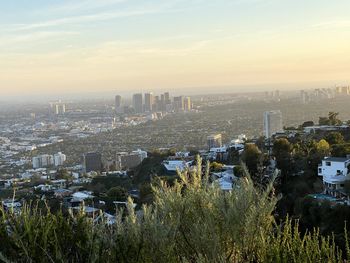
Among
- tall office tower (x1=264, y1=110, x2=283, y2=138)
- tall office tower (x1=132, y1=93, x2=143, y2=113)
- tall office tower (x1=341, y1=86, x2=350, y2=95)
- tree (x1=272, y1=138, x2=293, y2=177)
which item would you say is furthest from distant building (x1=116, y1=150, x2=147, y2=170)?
tall office tower (x1=132, y1=93, x2=143, y2=113)

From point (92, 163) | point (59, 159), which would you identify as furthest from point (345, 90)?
point (92, 163)

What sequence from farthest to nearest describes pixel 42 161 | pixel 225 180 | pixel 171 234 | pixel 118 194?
pixel 42 161, pixel 118 194, pixel 225 180, pixel 171 234

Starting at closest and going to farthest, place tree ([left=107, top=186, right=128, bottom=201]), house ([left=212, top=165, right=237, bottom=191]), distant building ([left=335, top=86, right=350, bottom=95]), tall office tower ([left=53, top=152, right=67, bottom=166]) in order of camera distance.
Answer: house ([left=212, top=165, right=237, bottom=191]) → tree ([left=107, top=186, right=128, bottom=201]) → tall office tower ([left=53, top=152, right=67, bottom=166]) → distant building ([left=335, top=86, right=350, bottom=95])

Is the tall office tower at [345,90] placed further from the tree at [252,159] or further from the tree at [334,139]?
the tree at [252,159]

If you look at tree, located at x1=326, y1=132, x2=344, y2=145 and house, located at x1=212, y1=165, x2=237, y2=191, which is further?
tree, located at x1=326, y1=132, x2=344, y2=145

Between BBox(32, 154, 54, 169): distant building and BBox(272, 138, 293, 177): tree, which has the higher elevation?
BBox(272, 138, 293, 177): tree

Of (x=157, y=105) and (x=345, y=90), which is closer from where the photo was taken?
(x=345, y=90)

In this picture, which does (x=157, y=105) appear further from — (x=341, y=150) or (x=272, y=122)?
(x=341, y=150)

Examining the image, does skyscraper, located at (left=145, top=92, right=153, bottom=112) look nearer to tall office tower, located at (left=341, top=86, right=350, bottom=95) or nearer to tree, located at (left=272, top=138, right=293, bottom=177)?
tall office tower, located at (left=341, top=86, right=350, bottom=95)

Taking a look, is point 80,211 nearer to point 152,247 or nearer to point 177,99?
point 152,247
